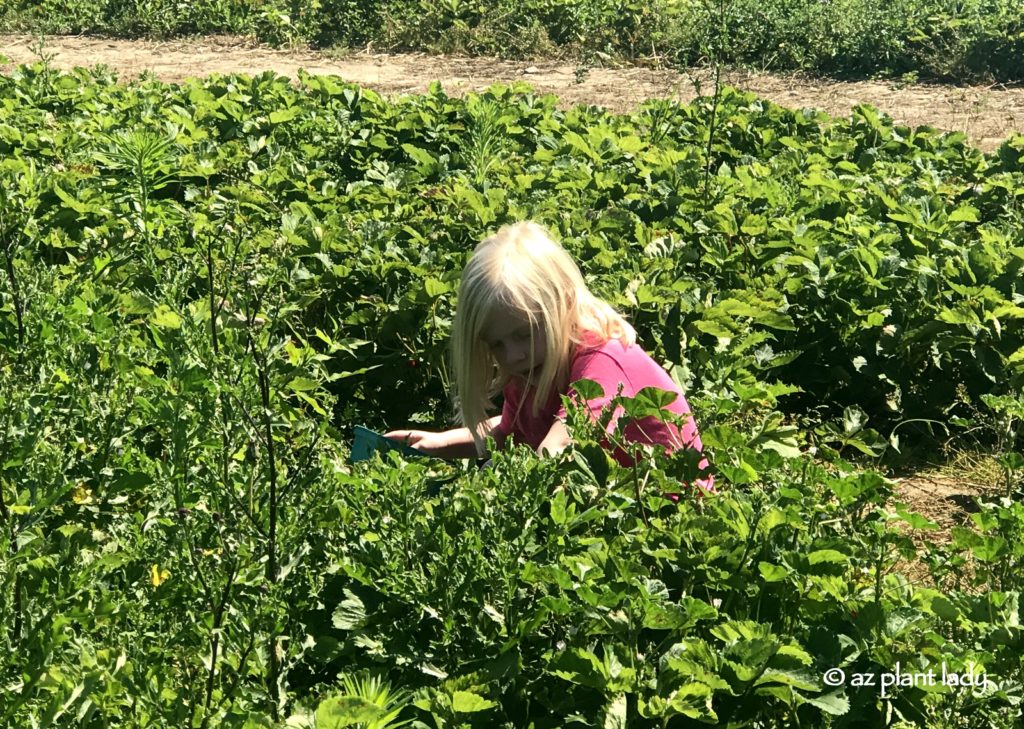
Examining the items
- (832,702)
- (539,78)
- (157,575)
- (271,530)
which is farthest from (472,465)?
(539,78)

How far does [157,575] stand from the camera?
2592 millimetres

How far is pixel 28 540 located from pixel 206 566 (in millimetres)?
563

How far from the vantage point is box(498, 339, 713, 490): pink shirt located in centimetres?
329

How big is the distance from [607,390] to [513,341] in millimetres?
297

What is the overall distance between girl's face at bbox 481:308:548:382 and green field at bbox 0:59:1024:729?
0.47 meters

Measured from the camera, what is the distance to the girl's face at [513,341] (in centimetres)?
A: 345

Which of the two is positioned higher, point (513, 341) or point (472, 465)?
point (513, 341)

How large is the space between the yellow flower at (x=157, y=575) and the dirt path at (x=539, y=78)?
6.71 meters

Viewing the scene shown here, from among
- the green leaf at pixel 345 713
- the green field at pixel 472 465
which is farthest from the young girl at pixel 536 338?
the green leaf at pixel 345 713

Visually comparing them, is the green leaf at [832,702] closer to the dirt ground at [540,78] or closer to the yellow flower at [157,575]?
the yellow flower at [157,575]

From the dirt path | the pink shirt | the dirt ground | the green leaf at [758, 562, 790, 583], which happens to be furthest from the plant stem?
the dirt path

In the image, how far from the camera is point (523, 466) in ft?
8.62

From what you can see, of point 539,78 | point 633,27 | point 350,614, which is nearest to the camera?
point 350,614

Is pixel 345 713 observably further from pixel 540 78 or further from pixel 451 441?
pixel 540 78
